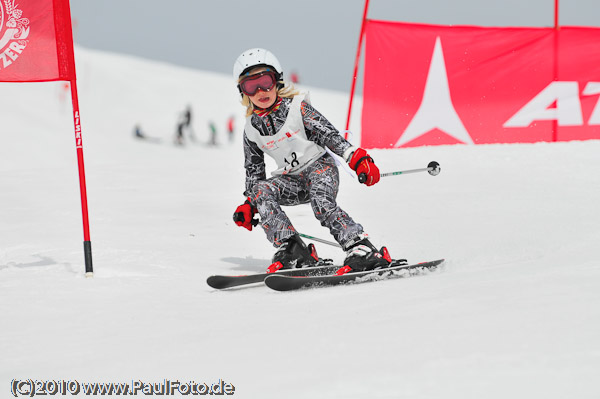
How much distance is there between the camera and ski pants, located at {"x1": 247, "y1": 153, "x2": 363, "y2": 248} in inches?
158

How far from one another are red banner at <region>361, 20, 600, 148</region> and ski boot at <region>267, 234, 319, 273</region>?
15.8 ft

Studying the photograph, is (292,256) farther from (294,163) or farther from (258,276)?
(294,163)

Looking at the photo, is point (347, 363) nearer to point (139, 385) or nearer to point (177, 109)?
point (139, 385)

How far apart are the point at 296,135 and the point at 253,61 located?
50cm

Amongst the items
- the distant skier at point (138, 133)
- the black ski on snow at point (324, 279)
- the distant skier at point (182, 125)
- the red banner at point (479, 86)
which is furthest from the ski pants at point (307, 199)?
the distant skier at point (138, 133)

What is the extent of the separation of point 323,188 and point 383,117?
487 cm

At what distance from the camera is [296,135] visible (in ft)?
13.9

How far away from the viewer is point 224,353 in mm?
2354

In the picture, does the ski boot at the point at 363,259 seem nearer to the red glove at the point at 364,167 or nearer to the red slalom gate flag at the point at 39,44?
the red glove at the point at 364,167

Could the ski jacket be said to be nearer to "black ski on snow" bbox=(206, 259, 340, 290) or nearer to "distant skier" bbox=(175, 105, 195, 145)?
"black ski on snow" bbox=(206, 259, 340, 290)

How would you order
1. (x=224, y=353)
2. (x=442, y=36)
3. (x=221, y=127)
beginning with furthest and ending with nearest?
(x=221, y=127) < (x=442, y=36) < (x=224, y=353)

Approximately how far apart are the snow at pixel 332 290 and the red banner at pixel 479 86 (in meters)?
0.36

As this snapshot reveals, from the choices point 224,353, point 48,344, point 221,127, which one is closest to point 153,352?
point 224,353

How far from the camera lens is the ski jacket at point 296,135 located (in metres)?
4.21
